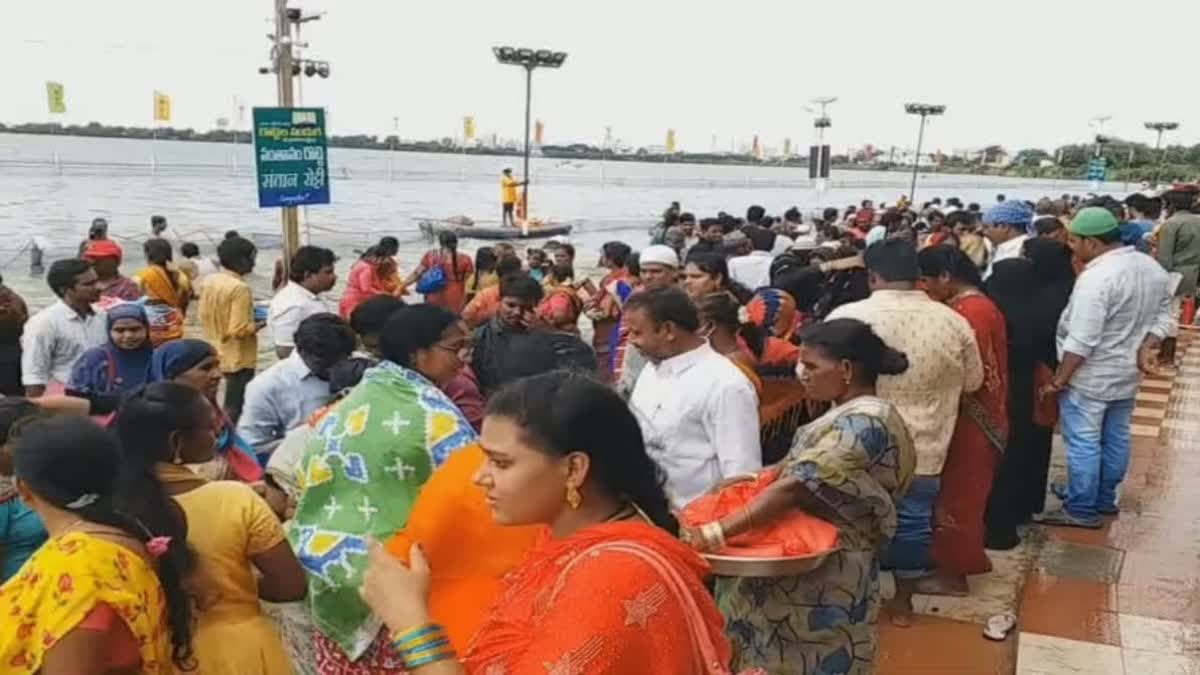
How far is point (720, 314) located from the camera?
3.74 metres

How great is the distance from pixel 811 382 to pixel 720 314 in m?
1.05

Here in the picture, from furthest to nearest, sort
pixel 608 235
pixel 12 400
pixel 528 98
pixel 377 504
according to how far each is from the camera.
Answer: pixel 608 235 → pixel 528 98 → pixel 12 400 → pixel 377 504

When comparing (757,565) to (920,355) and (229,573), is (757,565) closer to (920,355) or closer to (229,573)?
(229,573)

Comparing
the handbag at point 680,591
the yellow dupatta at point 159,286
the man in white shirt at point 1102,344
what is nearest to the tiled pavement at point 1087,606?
the man in white shirt at point 1102,344

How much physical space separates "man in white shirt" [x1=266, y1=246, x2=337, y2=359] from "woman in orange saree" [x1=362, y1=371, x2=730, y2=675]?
15.2ft

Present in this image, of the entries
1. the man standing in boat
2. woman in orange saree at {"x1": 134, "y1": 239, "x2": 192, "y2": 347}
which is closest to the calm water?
the man standing in boat

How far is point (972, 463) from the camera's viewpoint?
408cm

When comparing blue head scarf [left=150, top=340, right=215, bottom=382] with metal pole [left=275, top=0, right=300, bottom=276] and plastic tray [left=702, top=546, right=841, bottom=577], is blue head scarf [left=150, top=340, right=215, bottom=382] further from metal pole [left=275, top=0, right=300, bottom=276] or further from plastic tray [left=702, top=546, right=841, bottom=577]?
metal pole [left=275, top=0, right=300, bottom=276]

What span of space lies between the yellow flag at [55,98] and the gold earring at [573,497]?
31736 millimetres

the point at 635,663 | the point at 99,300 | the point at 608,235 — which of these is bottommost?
the point at 608,235

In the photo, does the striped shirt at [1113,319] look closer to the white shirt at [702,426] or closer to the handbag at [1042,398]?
the handbag at [1042,398]

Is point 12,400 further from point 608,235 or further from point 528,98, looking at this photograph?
point 608,235

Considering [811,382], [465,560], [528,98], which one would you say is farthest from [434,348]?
[528,98]

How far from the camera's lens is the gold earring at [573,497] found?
1507mm
